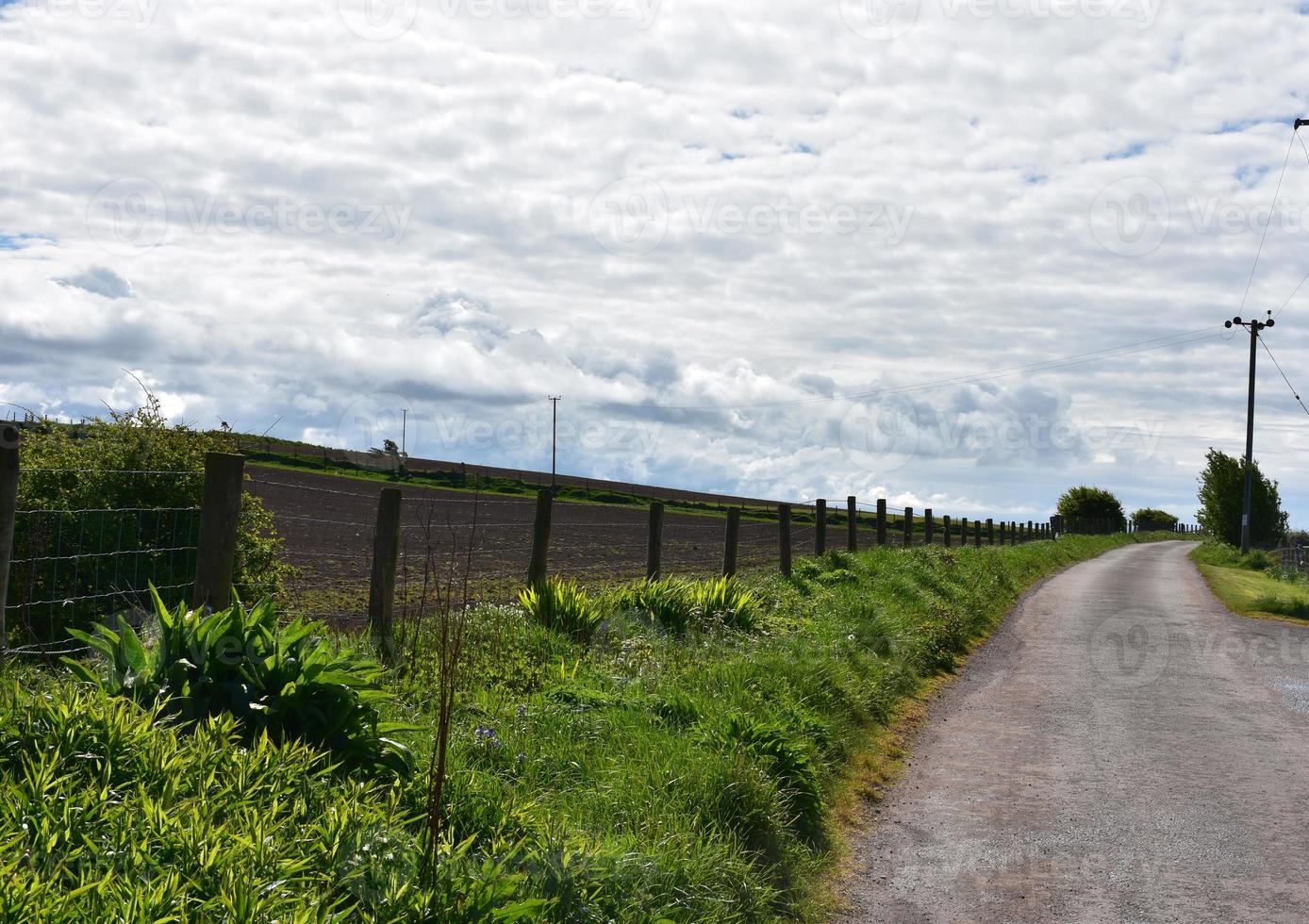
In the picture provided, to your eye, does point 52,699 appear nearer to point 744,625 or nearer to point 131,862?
point 131,862

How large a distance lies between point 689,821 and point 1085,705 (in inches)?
258

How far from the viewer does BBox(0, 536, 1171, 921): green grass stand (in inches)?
121

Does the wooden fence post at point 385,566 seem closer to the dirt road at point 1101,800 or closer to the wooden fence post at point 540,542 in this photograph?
the wooden fence post at point 540,542

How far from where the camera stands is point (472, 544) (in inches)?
283

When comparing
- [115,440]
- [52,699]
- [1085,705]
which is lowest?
[1085,705]

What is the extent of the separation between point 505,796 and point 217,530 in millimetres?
2548

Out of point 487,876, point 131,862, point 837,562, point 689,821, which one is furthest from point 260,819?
point 837,562

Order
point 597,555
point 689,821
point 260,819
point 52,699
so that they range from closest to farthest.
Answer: point 260,819, point 52,699, point 689,821, point 597,555

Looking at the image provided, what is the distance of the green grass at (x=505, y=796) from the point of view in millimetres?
3070

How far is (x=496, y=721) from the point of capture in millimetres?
6484
